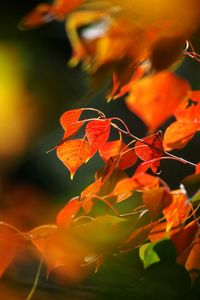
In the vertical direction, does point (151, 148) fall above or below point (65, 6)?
below

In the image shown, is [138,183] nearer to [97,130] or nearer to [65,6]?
[97,130]

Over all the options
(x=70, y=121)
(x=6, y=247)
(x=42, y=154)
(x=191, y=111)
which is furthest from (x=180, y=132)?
(x=42, y=154)

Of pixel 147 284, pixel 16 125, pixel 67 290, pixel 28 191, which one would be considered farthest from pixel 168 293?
pixel 28 191

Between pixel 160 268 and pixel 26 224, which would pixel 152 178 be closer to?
pixel 160 268

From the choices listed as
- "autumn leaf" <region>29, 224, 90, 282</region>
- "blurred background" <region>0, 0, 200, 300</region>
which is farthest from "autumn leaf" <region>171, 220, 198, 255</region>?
"blurred background" <region>0, 0, 200, 300</region>

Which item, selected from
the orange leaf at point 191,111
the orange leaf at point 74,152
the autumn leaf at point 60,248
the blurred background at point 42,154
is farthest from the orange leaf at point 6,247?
the blurred background at point 42,154

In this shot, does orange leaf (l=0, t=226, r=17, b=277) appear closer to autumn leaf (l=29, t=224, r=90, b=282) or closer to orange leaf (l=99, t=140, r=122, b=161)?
autumn leaf (l=29, t=224, r=90, b=282)
